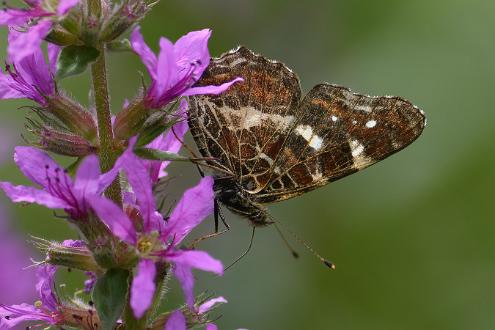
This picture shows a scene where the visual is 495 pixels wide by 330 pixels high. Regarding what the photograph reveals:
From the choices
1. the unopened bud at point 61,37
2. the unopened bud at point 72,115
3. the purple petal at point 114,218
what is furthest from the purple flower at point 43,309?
the unopened bud at point 61,37

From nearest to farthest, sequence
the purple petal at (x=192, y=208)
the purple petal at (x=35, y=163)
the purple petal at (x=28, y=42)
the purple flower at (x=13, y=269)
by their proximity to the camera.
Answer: the purple petal at (x=28, y=42) → the purple petal at (x=35, y=163) → the purple petal at (x=192, y=208) → the purple flower at (x=13, y=269)

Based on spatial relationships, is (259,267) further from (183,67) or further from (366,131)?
(183,67)

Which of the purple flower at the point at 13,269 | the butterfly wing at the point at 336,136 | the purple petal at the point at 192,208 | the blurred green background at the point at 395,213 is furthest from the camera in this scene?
the blurred green background at the point at 395,213

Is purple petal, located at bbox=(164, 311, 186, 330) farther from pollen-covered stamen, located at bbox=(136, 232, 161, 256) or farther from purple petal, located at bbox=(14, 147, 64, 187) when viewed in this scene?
purple petal, located at bbox=(14, 147, 64, 187)

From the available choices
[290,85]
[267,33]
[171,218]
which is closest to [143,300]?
[171,218]

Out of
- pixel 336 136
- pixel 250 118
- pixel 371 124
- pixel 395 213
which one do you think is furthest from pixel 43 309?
pixel 395 213

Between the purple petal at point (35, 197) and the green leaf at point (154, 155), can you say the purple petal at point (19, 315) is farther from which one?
the green leaf at point (154, 155)

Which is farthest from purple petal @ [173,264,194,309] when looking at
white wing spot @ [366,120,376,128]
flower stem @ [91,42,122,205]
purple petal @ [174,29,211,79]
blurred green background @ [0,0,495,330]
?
blurred green background @ [0,0,495,330]

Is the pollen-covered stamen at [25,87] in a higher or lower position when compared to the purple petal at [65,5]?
lower
